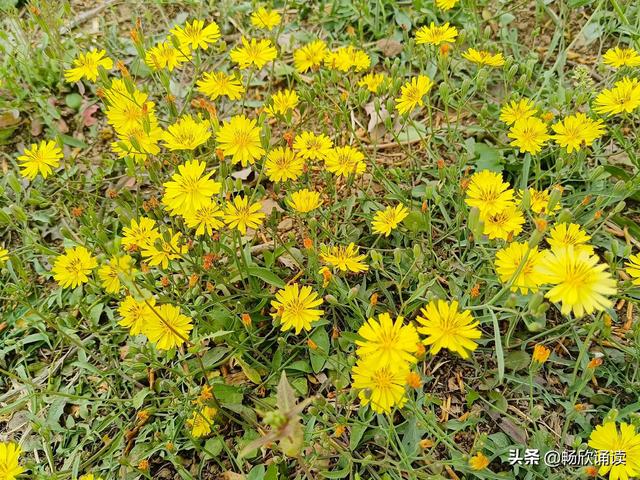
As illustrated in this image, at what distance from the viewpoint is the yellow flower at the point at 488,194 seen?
230 cm

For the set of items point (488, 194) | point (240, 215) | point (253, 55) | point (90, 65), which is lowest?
point (488, 194)

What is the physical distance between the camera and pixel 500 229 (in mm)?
2244

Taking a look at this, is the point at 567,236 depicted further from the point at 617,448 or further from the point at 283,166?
the point at 283,166

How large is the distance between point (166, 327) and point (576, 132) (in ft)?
6.49

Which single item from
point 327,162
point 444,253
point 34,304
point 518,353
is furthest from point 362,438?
point 34,304

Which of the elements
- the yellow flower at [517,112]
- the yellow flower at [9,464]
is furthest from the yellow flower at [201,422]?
the yellow flower at [517,112]

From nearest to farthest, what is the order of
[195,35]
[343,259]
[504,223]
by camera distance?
1. [504,223]
2. [343,259]
3. [195,35]

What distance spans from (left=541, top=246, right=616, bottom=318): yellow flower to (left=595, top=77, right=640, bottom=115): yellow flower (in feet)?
3.86

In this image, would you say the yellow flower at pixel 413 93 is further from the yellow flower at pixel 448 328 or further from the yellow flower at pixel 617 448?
the yellow flower at pixel 617 448

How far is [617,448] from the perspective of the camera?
1973 mm

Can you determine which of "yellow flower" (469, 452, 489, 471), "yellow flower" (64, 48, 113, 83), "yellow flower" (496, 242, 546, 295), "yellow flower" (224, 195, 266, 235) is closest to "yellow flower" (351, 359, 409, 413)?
"yellow flower" (469, 452, 489, 471)

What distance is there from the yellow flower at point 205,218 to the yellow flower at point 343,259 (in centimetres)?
46

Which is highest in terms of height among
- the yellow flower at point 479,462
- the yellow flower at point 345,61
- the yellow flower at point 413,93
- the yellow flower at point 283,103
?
the yellow flower at point 345,61

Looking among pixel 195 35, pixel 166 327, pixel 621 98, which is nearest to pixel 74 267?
pixel 166 327
